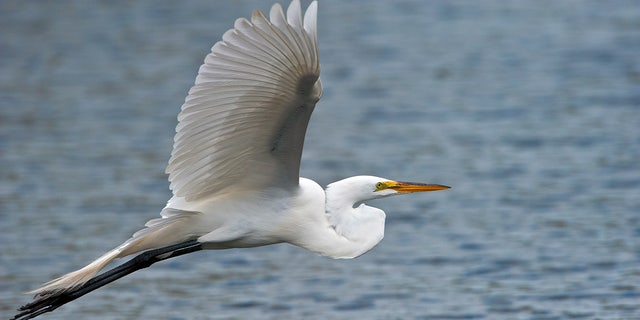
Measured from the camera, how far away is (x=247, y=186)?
253 inches

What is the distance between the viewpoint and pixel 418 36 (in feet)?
55.6

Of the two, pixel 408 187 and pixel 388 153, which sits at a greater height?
pixel 388 153

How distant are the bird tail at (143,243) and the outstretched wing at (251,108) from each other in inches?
5.4

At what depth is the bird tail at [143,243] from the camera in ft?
20.8

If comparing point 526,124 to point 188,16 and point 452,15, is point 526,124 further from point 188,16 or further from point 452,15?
point 188,16

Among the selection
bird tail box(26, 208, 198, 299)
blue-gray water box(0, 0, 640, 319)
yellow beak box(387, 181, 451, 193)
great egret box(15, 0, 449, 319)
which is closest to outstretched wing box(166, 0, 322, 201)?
great egret box(15, 0, 449, 319)

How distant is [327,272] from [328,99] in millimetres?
5373

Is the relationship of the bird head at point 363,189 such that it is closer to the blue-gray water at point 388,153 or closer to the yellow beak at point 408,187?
the yellow beak at point 408,187

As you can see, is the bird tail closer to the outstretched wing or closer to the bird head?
the outstretched wing

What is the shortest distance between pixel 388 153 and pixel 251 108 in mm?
6235

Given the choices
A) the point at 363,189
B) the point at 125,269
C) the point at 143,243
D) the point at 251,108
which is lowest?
the point at 125,269

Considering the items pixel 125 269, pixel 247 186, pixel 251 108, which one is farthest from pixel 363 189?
pixel 125 269

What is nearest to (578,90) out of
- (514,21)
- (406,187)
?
(514,21)

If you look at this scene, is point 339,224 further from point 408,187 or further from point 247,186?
point 247,186
